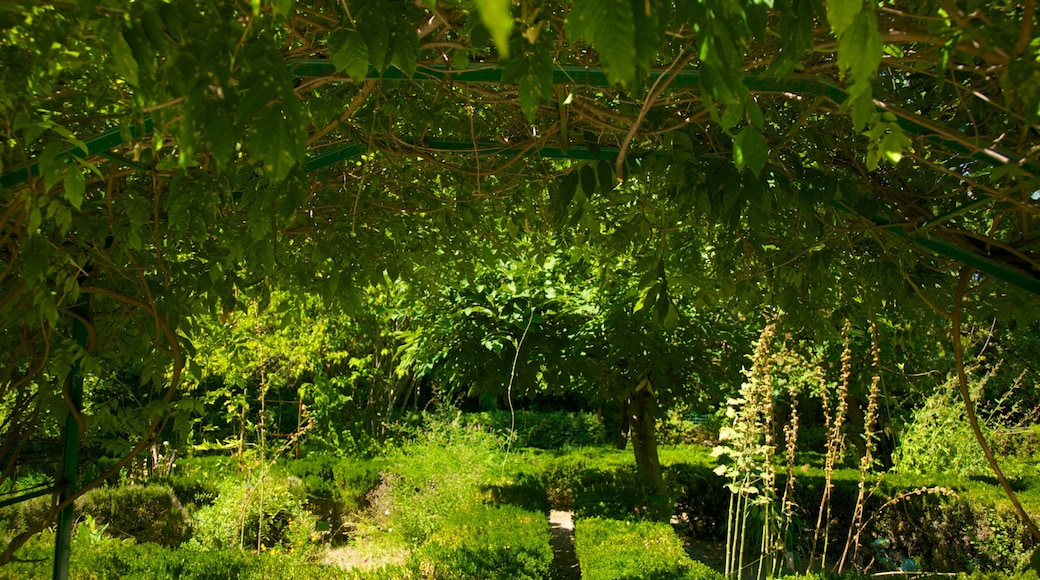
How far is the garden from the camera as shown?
106cm

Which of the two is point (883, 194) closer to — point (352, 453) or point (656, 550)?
point (656, 550)

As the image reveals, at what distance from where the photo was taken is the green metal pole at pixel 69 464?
2.27 metres

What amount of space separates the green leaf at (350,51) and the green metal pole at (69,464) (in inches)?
68.9

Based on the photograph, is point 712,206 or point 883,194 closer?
point 712,206

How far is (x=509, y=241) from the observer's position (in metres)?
3.72

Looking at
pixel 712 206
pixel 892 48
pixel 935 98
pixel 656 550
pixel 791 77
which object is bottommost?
pixel 656 550

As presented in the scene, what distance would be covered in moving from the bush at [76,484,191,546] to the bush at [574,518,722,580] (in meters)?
4.24

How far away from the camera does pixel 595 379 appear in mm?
5891

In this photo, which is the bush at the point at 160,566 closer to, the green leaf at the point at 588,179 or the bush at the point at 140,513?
the bush at the point at 140,513

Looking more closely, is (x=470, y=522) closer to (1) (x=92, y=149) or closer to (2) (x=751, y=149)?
(1) (x=92, y=149)

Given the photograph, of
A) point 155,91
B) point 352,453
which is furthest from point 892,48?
point 352,453

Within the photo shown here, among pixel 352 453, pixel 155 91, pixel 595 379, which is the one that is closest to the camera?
pixel 155 91

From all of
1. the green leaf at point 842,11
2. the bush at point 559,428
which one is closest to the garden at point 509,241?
the green leaf at point 842,11

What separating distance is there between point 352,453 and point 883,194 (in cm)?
887
